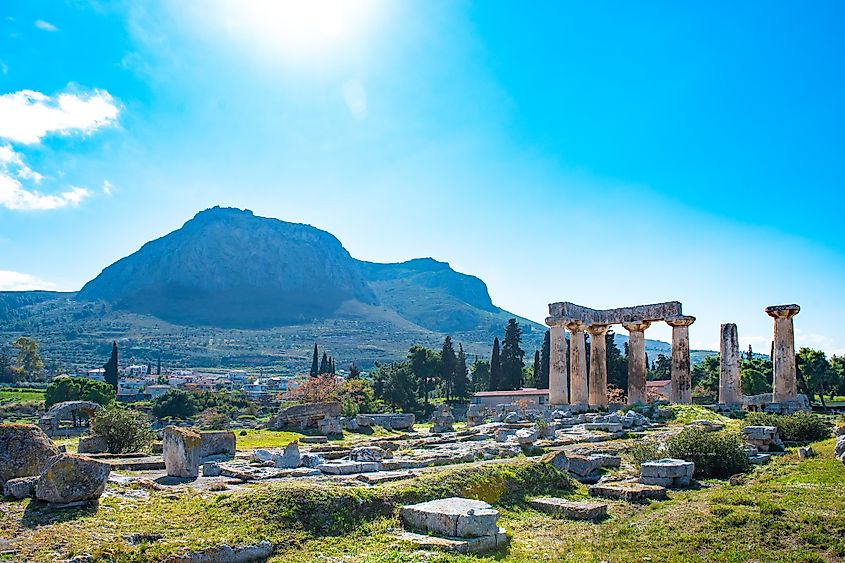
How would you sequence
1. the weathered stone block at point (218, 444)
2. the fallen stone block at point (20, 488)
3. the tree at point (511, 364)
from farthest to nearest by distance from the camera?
1. the tree at point (511, 364)
2. the weathered stone block at point (218, 444)
3. the fallen stone block at point (20, 488)

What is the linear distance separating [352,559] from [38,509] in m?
5.52

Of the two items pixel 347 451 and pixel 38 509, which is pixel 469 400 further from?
pixel 38 509

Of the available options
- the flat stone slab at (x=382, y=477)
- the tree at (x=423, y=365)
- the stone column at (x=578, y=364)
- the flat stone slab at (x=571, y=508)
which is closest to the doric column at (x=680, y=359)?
the stone column at (x=578, y=364)

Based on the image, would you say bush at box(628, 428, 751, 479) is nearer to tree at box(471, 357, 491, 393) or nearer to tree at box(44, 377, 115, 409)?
tree at box(44, 377, 115, 409)

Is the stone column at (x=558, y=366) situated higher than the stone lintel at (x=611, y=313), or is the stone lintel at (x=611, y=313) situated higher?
the stone lintel at (x=611, y=313)

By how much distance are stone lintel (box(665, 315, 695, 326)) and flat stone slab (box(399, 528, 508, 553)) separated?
31364 mm

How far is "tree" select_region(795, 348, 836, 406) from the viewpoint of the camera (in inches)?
2330

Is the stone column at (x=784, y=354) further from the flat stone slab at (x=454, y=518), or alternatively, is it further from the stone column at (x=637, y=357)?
the flat stone slab at (x=454, y=518)

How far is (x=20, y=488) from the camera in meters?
12.0

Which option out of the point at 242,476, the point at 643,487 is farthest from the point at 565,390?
the point at 242,476

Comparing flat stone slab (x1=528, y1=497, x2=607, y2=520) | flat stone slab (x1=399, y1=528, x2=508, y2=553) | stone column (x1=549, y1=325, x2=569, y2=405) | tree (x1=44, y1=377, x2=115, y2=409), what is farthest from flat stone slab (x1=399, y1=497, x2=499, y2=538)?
tree (x1=44, y1=377, x2=115, y2=409)

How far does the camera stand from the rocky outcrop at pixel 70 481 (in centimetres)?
1130

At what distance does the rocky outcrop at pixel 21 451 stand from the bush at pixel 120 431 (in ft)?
31.8

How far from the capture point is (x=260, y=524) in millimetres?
11289
